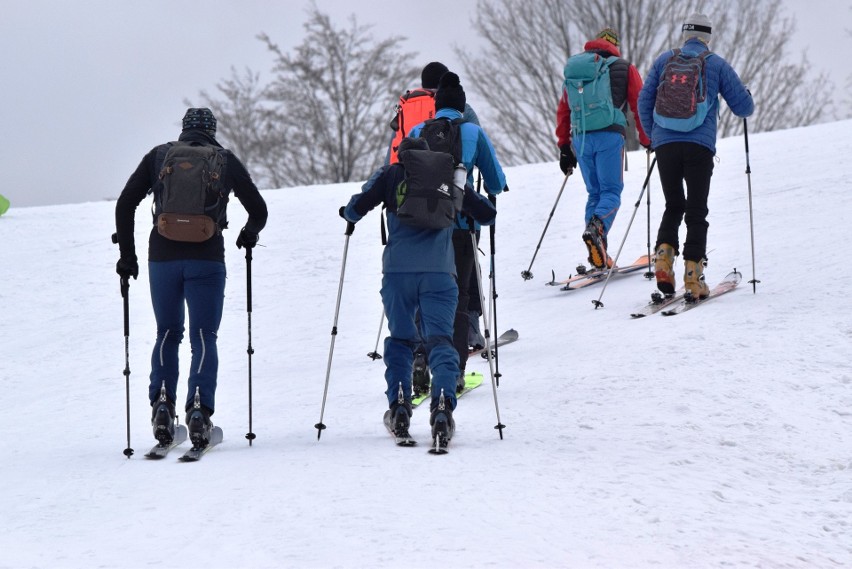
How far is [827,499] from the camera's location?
5055mm

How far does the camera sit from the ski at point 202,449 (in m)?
5.97

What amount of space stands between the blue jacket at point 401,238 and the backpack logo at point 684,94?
324cm

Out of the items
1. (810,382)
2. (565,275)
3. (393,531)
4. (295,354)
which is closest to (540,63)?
(565,275)

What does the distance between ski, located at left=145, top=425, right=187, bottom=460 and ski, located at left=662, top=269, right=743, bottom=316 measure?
412 centimetres

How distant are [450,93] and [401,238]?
44.0 inches

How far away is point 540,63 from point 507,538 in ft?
105

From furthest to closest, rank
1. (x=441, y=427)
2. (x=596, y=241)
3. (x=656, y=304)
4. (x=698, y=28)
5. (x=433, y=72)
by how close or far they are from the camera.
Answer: (x=596, y=241), (x=656, y=304), (x=698, y=28), (x=433, y=72), (x=441, y=427)

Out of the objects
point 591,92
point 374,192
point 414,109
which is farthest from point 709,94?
point 374,192

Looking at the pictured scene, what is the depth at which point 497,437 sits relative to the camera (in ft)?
20.4

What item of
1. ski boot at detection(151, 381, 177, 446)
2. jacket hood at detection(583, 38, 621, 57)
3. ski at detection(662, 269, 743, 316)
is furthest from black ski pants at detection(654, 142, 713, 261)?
ski boot at detection(151, 381, 177, 446)

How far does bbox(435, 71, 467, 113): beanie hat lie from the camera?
6621 mm

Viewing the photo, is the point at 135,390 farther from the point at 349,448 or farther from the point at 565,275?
the point at 565,275

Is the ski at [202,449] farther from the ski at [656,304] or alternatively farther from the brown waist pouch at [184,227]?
the ski at [656,304]

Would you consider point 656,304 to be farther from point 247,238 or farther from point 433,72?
point 247,238
